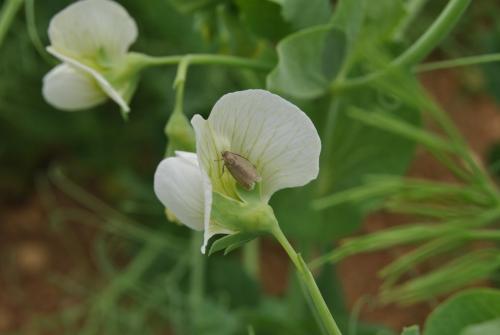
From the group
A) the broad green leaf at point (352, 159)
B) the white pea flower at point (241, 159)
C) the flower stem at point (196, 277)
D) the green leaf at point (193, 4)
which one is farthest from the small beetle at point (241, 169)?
the flower stem at point (196, 277)

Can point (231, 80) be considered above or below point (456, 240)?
below

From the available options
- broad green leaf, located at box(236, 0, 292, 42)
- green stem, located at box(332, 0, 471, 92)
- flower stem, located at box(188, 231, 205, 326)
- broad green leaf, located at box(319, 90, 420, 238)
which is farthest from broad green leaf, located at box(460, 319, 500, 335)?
flower stem, located at box(188, 231, 205, 326)

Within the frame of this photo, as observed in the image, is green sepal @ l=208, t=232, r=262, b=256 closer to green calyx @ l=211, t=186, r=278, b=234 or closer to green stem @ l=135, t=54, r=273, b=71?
green calyx @ l=211, t=186, r=278, b=234

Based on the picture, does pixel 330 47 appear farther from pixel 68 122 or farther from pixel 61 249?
pixel 61 249

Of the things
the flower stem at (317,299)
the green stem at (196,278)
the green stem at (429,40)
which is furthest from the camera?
the green stem at (196,278)

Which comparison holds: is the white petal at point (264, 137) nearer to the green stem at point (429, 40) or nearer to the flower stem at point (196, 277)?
the green stem at point (429, 40)

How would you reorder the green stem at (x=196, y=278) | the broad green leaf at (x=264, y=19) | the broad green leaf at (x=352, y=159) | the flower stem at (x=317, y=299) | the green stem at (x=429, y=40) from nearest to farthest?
1. the flower stem at (x=317, y=299)
2. the green stem at (x=429, y=40)
3. the broad green leaf at (x=264, y=19)
4. the broad green leaf at (x=352, y=159)
5. the green stem at (x=196, y=278)

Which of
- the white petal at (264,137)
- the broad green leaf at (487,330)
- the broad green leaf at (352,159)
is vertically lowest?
the broad green leaf at (352,159)

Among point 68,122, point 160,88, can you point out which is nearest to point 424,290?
point 160,88
